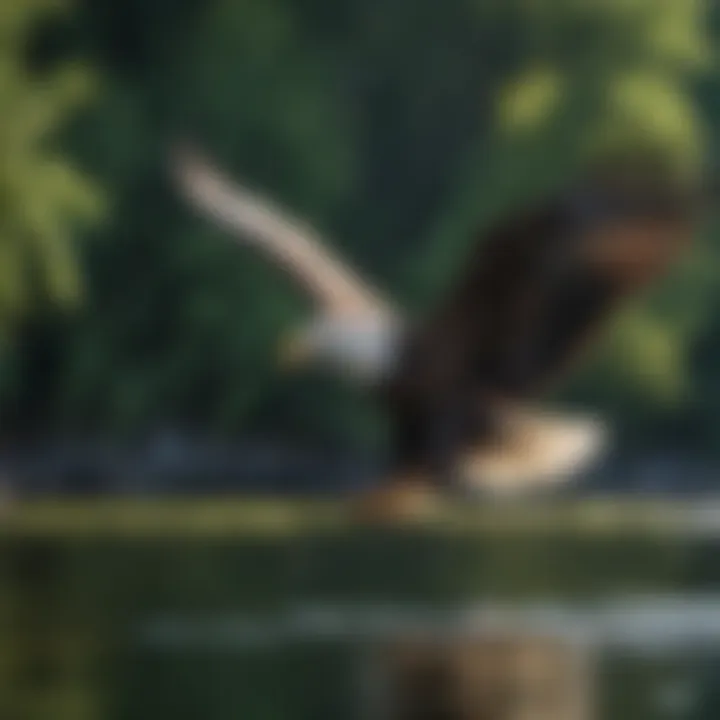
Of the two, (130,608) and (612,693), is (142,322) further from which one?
(612,693)

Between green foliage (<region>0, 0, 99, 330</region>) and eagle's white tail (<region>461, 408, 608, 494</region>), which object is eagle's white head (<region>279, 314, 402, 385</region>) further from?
green foliage (<region>0, 0, 99, 330</region>)

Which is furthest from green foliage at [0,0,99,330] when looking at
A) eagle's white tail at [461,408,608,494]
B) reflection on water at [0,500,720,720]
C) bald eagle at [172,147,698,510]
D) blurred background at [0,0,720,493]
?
eagle's white tail at [461,408,608,494]

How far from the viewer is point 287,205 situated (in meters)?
2.91

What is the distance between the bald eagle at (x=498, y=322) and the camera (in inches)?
57.5

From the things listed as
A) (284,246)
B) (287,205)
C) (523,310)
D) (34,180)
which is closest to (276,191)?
(287,205)

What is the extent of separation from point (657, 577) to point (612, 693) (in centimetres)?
66

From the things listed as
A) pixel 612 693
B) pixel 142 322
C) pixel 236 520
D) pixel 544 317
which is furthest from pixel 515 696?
pixel 142 322

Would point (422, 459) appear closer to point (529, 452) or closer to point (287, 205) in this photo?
point (529, 452)

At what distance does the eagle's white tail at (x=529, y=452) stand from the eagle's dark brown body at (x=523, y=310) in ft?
0.06

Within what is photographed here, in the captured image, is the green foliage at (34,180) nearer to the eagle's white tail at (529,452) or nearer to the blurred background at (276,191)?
the blurred background at (276,191)

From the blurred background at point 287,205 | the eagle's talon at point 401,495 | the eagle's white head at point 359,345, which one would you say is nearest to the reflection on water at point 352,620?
the blurred background at point 287,205

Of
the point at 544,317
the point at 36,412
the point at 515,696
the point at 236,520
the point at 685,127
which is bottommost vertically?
the point at 515,696

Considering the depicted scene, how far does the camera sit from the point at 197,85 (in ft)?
10.1

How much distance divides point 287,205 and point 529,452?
1.21 metres
